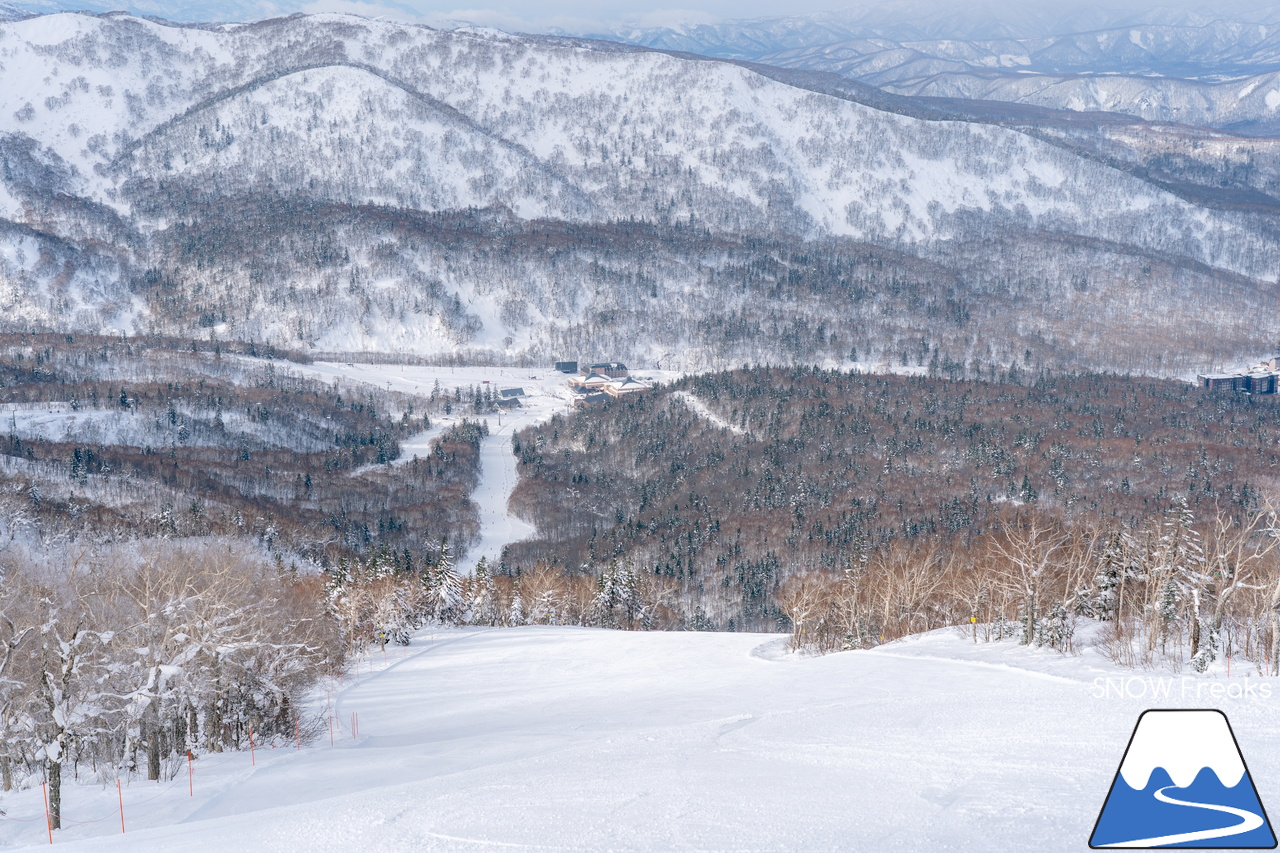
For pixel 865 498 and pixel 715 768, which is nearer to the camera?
pixel 715 768

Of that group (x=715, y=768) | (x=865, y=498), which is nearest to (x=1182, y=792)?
(x=715, y=768)

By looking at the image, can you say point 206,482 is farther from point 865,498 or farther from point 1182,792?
point 1182,792

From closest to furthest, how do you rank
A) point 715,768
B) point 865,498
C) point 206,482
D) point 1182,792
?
point 1182,792, point 715,768, point 865,498, point 206,482

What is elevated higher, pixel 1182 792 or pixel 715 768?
pixel 1182 792

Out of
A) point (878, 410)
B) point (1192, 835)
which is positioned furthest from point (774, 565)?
point (1192, 835)

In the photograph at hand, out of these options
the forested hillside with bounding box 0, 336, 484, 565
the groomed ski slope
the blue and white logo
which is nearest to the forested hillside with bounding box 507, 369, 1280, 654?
the forested hillside with bounding box 0, 336, 484, 565

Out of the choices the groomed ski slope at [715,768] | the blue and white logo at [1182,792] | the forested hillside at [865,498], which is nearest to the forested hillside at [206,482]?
the forested hillside at [865,498]
